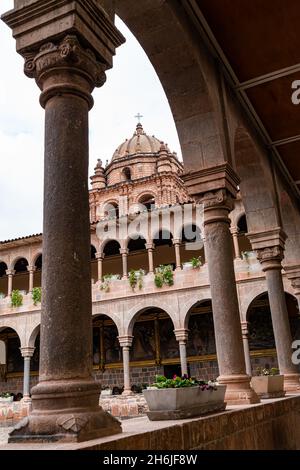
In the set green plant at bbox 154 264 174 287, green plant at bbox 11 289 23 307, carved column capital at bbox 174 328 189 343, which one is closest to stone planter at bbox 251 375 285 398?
carved column capital at bbox 174 328 189 343

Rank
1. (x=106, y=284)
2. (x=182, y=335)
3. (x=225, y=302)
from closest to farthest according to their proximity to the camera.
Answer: (x=225, y=302)
(x=182, y=335)
(x=106, y=284)

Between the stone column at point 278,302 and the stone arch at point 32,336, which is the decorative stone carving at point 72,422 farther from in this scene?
the stone arch at point 32,336

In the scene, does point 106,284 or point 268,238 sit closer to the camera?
point 268,238

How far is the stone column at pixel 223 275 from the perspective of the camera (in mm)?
5414

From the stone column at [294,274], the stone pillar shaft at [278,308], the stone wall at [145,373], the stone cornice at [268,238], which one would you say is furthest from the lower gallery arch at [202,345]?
the stone cornice at [268,238]

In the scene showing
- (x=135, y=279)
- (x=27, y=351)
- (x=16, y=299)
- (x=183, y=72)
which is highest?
(x=135, y=279)

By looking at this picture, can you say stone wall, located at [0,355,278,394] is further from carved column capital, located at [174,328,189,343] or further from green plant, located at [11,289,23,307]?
green plant, located at [11,289,23,307]

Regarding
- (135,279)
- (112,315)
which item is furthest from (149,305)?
(112,315)

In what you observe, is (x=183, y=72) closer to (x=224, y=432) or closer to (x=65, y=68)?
(x=65, y=68)

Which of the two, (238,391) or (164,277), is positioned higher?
(164,277)

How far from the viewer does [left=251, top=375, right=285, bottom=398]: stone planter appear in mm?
6477

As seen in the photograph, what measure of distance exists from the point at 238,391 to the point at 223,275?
4.34ft

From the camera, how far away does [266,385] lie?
21.3 feet
